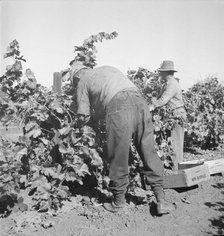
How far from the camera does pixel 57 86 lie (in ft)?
13.5

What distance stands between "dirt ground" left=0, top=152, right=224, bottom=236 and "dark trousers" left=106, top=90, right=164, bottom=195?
1.16ft

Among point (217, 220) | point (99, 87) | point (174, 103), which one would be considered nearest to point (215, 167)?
point (174, 103)

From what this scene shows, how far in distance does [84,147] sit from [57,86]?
1004 mm

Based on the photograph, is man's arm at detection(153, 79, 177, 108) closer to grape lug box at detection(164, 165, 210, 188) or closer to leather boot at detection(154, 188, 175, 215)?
grape lug box at detection(164, 165, 210, 188)

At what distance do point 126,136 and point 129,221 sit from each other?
998 millimetres

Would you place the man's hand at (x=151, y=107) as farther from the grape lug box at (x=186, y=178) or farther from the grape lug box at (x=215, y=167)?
the grape lug box at (x=215, y=167)

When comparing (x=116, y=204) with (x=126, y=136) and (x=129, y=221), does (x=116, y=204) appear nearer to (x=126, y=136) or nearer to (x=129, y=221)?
(x=129, y=221)

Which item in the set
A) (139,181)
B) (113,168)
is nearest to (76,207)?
(113,168)

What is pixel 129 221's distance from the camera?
11.3ft

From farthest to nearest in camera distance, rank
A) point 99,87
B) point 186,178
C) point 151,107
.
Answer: point 151,107 < point 186,178 < point 99,87

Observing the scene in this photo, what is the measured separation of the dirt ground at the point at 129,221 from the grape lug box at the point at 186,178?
27 cm

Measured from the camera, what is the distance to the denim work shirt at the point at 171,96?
16.3ft

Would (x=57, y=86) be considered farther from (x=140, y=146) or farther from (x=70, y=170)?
(x=140, y=146)

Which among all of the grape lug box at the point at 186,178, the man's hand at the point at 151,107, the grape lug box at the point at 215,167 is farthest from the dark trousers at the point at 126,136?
the grape lug box at the point at 215,167
